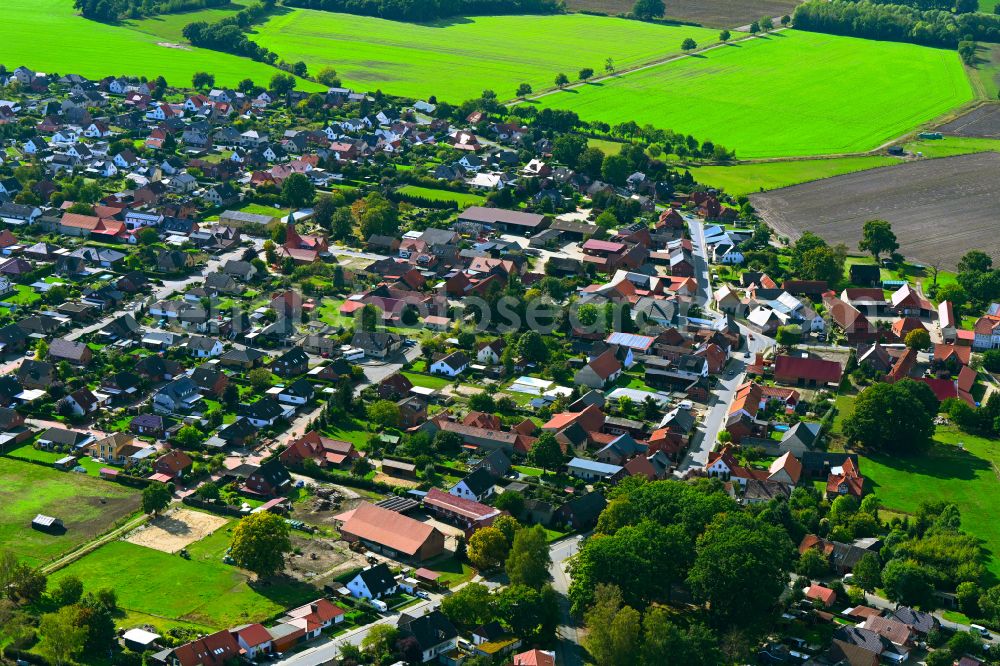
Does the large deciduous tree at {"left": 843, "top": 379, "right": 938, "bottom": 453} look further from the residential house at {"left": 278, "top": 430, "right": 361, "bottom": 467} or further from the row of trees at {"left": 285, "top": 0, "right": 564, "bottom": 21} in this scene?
the row of trees at {"left": 285, "top": 0, "right": 564, "bottom": 21}

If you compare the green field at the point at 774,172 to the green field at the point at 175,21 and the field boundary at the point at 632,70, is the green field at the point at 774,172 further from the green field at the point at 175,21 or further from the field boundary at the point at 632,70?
the green field at the point at 175,21

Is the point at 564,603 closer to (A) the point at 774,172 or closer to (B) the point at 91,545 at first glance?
(B) the point at 91,545

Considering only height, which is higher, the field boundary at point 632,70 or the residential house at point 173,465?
the field boundary at point 632,70

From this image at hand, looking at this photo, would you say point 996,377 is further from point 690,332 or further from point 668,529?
point 668,529

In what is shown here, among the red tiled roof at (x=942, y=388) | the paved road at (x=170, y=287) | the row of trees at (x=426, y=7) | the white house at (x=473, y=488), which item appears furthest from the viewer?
the row of trees at (x=426, y=7)

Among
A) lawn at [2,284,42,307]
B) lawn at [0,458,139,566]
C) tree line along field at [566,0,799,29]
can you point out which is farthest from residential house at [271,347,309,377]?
tree line along field at [566,0,799,29]

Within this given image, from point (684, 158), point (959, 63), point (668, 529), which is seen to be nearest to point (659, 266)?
point (684, 158)

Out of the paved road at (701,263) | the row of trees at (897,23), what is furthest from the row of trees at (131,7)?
the paved road at (701,263)

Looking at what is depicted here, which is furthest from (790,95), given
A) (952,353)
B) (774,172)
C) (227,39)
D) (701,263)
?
(952,353)
